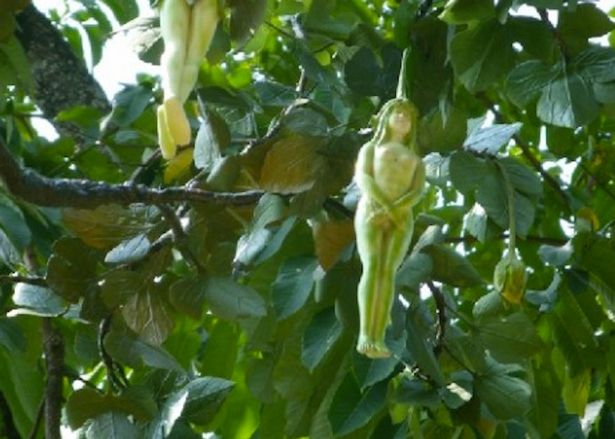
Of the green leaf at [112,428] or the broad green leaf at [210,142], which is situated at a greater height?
the broad green leaf at [210,142]

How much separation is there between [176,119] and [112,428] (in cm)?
83

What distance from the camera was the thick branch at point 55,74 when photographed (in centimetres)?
251

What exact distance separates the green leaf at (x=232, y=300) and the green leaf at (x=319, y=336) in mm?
79

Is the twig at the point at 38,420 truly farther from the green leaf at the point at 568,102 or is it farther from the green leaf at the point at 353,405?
the green leaf at the point at 568,102

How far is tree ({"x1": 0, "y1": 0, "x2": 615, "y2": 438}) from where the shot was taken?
56.2 inches

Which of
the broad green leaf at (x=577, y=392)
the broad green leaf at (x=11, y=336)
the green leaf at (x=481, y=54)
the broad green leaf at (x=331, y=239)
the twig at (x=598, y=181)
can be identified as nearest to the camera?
the green leaf at (x=481, y=54)

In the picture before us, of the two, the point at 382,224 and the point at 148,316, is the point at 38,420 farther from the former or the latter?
the point at 382,224

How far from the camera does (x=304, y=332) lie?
5.28ft

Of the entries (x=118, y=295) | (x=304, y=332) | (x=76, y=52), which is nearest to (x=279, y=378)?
(x=304, y=332)

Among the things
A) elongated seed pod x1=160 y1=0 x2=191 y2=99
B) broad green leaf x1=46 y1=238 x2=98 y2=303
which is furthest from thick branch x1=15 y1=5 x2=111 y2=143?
elongated seed pod x1=160 y1=0 x2=191 y2=99

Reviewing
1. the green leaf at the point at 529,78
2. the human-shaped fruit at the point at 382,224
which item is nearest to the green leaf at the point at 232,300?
the green leaf at the point at 529,78

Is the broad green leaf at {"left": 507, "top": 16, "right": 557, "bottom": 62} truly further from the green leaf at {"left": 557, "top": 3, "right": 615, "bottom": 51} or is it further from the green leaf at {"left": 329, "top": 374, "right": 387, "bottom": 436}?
the green leaf at {"left": 329, "top": 374, "right": 387, "bottom": 436}

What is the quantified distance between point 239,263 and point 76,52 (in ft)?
4.31

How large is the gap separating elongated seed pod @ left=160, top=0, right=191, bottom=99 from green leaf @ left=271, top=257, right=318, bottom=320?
2.26 ft
